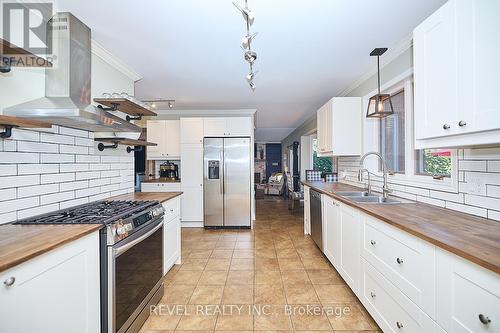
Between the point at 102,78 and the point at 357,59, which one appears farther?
the point at 357,59

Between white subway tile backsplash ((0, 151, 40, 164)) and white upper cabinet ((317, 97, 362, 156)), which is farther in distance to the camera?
white upper cabinet ((317, 97, 362, 156))

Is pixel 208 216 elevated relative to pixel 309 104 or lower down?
lower down

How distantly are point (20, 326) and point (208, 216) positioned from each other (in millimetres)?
3538

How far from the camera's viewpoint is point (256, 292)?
2.25 metres

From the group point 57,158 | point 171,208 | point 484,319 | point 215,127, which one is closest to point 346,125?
point 215,127

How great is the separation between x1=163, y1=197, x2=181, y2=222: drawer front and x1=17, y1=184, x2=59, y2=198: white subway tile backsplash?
0.91 meters

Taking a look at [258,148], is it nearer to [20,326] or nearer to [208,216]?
[208,216]

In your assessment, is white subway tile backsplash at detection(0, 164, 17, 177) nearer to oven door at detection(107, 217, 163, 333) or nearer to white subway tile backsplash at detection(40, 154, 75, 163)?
white subway tile backsplash at detection(40, 154, 75, 163)

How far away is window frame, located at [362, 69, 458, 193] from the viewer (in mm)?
1788

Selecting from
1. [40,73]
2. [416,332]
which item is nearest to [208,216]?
[40,73]

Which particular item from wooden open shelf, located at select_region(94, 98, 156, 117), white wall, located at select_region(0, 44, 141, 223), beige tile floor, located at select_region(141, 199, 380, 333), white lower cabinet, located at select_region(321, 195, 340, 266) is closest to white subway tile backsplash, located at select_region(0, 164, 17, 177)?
white wall, located at select_region(0, 44, 141, 223)

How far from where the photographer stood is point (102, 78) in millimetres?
2436

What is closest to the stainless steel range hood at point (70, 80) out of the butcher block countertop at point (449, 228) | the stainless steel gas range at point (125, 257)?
the stainless steel gas range at point (125, 257)

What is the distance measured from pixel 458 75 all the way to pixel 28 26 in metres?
2.77
